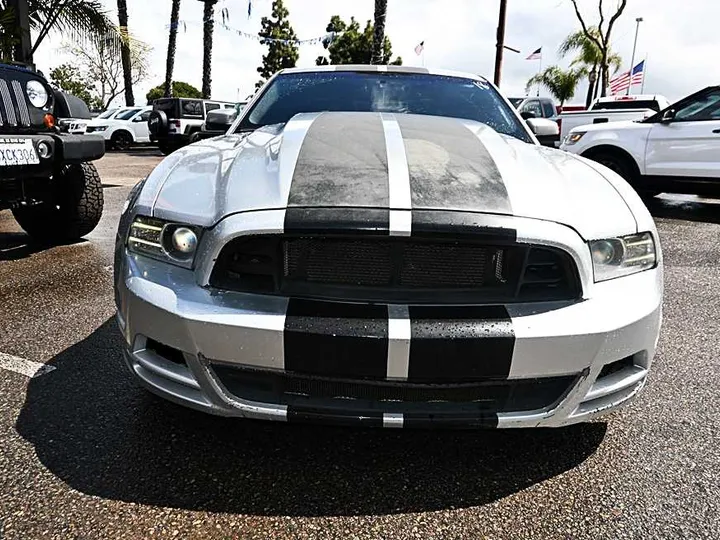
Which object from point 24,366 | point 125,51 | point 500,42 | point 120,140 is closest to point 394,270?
point 24,366

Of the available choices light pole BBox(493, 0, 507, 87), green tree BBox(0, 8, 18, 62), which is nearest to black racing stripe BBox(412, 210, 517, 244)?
green tree BBox(0, 8, 18, 62)

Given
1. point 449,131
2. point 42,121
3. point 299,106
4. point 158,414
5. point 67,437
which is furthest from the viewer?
point 42,121

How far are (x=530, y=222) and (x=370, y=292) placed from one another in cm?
48

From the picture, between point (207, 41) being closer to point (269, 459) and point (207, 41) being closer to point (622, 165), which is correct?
point (622, 165)

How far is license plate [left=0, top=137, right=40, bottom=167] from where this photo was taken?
3316 millimetres

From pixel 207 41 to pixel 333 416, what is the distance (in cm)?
2307

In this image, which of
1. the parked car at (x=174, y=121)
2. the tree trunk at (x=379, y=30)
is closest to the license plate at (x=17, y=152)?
the tree trunk at (x=379, y=30)

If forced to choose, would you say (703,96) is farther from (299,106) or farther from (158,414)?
(158,414)

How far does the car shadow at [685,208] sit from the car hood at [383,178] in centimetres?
556

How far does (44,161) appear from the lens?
3588mm

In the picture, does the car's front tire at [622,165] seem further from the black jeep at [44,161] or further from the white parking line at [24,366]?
the white parking line at [24,366]

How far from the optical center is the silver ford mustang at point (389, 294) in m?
1.43

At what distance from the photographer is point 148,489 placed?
1.56 metres

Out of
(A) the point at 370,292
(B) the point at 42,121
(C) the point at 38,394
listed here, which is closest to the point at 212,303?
(A) the point at 370,292
